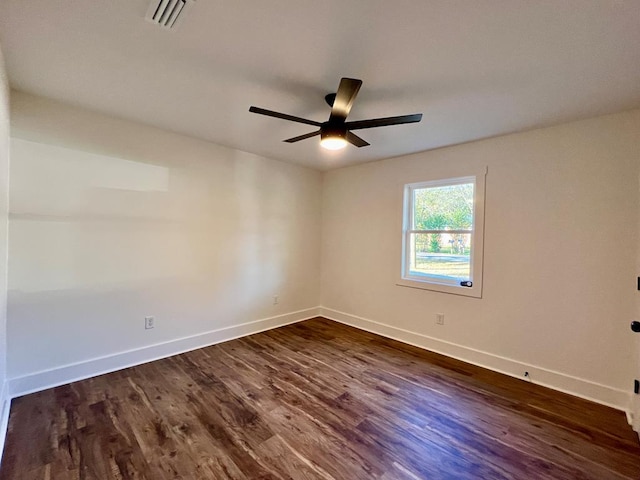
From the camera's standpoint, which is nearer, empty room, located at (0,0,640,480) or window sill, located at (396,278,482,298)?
empty room, located at (0,0,640,480)

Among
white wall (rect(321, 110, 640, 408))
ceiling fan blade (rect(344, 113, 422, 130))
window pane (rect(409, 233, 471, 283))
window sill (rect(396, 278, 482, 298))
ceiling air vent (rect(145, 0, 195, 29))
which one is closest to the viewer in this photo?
ceiling air vent (rect(145, 0, 195, 29))

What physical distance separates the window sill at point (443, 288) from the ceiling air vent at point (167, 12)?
131 inches

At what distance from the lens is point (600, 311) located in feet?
7.89

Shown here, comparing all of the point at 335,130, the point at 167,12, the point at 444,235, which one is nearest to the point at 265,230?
the point at 335,130

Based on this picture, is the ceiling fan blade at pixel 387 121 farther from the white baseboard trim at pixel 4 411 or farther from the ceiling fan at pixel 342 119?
the white baseboard trim at pixel 4 411

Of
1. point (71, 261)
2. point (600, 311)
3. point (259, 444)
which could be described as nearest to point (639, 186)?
point (600, 311)

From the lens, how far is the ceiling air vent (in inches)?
53.3

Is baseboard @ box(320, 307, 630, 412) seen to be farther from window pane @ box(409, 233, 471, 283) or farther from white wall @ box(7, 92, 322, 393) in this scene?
white wall @ box(7, 92, 322, 393)

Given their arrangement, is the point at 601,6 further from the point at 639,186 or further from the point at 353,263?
the point at 353,263

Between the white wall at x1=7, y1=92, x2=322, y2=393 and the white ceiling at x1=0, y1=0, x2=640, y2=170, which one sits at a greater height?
the white ceiling at x1=0, y1=0, x2=640, y2=170

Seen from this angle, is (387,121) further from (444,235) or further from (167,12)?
(444,235)

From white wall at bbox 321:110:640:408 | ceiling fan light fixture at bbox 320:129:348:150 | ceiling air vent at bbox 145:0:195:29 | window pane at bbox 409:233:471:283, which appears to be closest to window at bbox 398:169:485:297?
window pane at bbox 409:233:471:283

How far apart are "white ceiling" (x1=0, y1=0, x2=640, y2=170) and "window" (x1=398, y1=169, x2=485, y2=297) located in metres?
0.87

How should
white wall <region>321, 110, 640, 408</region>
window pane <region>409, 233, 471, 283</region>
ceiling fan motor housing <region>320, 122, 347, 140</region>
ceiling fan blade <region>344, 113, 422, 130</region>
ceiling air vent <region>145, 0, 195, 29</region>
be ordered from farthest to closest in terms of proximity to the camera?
1. window pane <region>409, 233, 471, 283</region>
2. white wall <region>321, 110, 640, 408</region>
3. ceiling fan motor housing <region>320, 122, 347, 140</region>
4. ceiling fan blade <region>344, 113, 422, 130</region>
5. ceiling air vent <region>145, 0, 195, 29</region>
